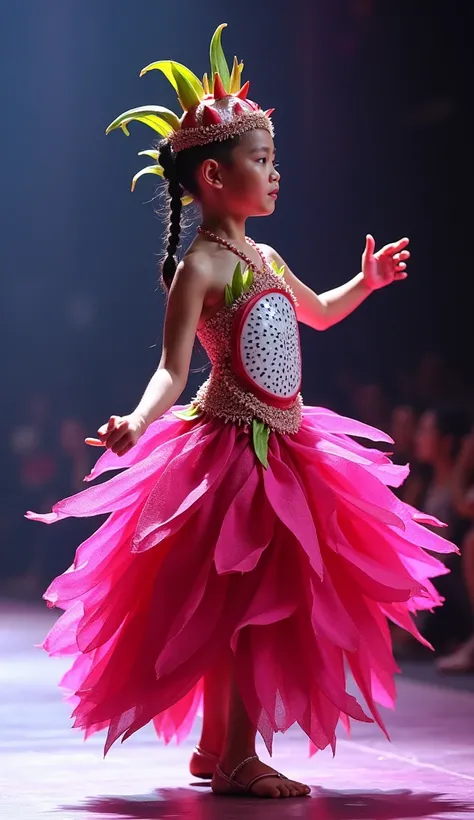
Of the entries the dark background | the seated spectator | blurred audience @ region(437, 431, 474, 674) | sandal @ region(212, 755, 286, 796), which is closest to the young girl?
sandal @ region(212, 755, 286, 796)

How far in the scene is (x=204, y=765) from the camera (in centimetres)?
211

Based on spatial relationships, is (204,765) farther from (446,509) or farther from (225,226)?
(446,509)

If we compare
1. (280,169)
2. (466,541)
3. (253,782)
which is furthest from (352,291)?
(280,169)

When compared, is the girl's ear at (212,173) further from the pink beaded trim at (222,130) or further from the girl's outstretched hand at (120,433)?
the girl's outstretched hand at (120,433)

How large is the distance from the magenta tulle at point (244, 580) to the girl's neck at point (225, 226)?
1.07ft

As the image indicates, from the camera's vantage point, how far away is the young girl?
1.84 metres

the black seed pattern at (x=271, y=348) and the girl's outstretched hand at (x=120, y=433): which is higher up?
the black seed pattern at (x=271, y=348)

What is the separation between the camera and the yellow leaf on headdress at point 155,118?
2.20m

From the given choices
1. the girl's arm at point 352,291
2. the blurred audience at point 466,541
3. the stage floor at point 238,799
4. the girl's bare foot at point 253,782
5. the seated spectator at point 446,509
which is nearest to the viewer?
the stage floor at point 238,799

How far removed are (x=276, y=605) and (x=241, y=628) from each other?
0.06 m

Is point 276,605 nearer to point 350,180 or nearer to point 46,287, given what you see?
point 350,180

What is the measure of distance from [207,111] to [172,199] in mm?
177

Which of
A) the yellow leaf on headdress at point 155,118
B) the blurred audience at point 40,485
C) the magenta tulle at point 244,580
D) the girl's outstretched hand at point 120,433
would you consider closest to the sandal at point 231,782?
the magenta tulle at point 244,580

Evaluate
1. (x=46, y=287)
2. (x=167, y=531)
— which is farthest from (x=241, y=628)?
(x=46, y=287)
